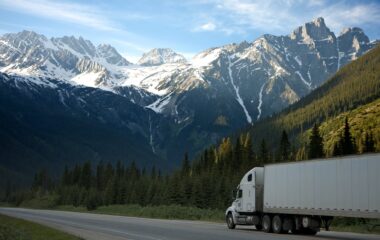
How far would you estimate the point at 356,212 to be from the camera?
29.9m

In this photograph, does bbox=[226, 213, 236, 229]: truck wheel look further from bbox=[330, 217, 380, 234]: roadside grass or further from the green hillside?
the green hillside

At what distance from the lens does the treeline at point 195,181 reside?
98.6 metres

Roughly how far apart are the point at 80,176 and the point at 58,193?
11.8 m

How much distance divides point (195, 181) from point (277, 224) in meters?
64.3

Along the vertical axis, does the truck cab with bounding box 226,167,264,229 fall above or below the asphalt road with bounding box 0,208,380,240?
above

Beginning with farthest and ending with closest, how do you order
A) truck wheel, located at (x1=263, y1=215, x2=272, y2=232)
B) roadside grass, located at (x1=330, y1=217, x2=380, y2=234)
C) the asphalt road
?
roadside grass, located at (x1=330, y1=217, x2=380, y2=234)
truck wheel, located at (x1=263, y1=215, x2=272, y2=232)
the asphalt road

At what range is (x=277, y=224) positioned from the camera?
38.0 m

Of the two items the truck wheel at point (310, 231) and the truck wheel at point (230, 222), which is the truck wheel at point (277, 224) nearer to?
the truck wheel at point (310, 231)

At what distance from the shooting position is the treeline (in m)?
98.6

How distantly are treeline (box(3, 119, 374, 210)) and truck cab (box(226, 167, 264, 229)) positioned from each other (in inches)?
1886

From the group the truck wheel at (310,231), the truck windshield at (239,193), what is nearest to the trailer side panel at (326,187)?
the truck wheel at (310,231)

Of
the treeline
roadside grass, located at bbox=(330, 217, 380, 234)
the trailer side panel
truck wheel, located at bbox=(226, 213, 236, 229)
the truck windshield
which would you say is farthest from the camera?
the treeline

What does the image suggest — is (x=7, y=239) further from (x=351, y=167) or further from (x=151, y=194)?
(x=151, y=194)

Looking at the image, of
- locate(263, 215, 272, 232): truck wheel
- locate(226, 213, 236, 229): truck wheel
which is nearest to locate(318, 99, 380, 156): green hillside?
locate(226, 213, 236, 229): truck wheel
